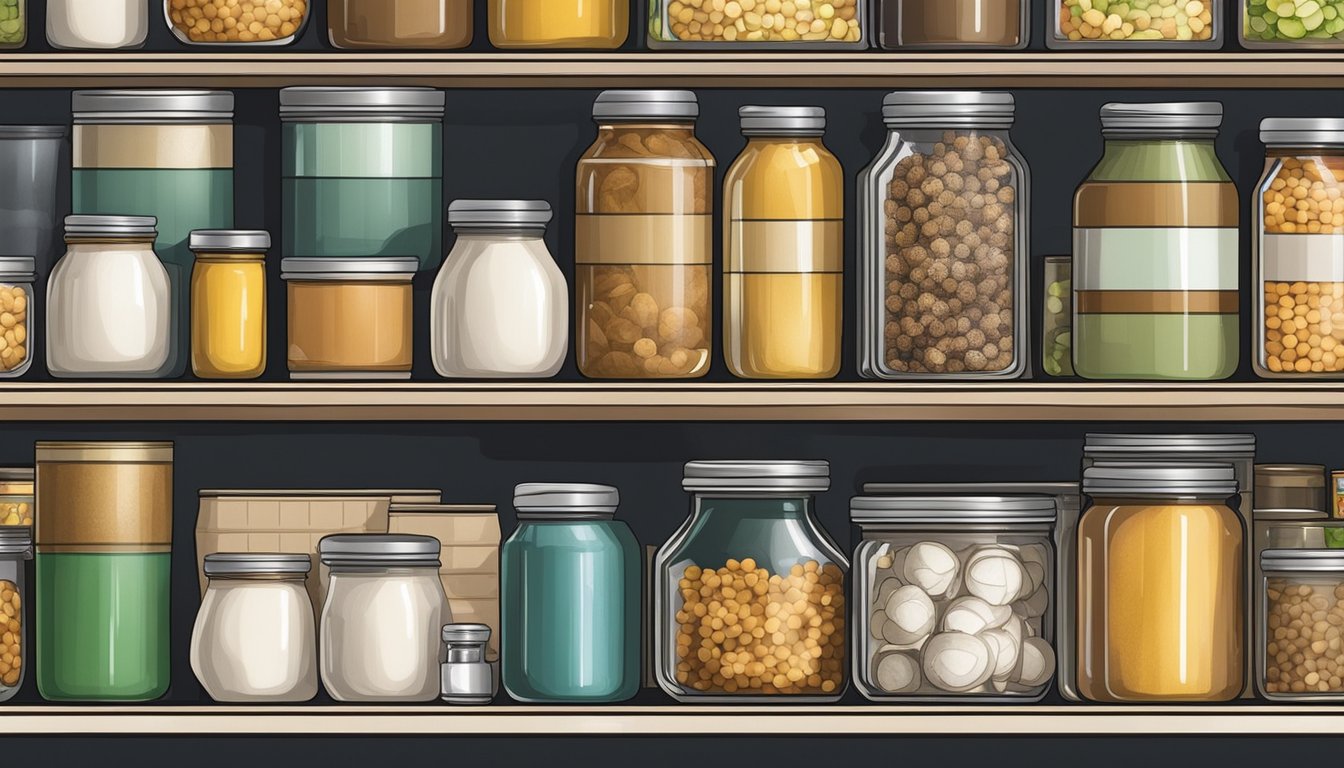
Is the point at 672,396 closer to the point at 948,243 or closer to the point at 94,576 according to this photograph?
the point at 948,243

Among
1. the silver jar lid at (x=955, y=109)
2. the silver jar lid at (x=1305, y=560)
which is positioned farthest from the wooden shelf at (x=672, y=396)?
the silver jar lid at (x=955, y=109)

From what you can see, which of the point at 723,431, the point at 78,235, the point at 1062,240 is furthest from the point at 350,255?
the point at 1062,240

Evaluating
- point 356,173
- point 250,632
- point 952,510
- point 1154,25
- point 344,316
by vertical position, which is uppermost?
point 1154,25

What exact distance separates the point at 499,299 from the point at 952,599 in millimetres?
463

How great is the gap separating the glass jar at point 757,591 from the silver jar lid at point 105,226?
1.69 feet

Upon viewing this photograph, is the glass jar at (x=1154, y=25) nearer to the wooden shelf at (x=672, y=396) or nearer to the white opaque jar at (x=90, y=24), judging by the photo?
the wooden shelf at (x=672, y=396)

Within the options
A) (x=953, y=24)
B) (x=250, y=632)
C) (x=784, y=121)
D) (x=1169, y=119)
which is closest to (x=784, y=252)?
(x=784, y=121)

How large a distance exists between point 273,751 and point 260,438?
12.3 inches

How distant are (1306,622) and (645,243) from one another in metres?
0.65

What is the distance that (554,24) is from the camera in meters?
1.50

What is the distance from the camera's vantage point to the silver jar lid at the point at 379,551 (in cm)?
144

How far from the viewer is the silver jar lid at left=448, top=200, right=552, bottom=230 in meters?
1.46

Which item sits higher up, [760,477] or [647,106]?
[647,106]

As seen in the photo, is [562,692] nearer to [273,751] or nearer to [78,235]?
[273,751]
